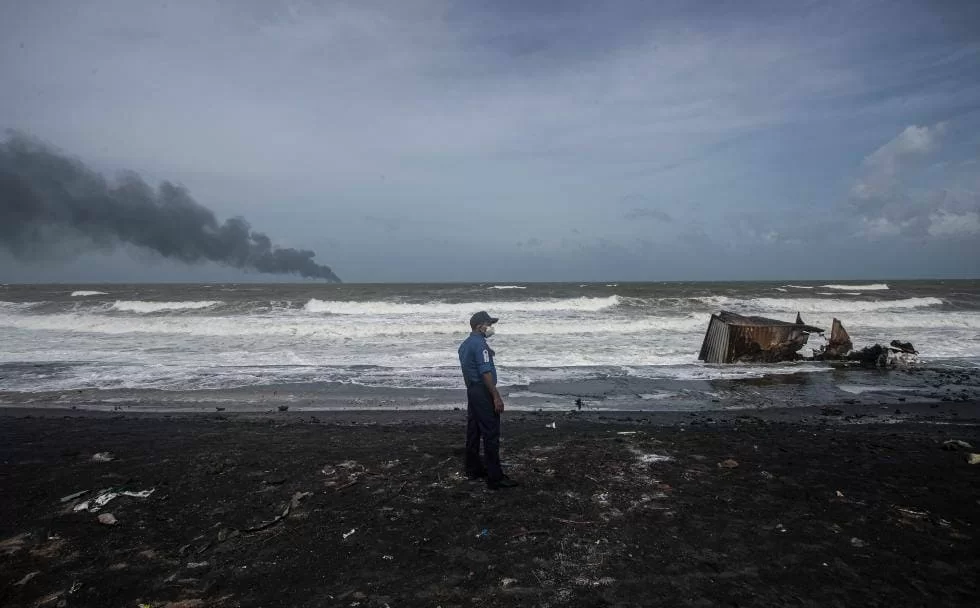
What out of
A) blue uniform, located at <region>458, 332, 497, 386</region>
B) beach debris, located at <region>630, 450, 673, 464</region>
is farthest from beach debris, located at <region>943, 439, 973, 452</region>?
blue uniform, located at <region>458, 332, 497, 386</region>

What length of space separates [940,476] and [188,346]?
20487 millimetres

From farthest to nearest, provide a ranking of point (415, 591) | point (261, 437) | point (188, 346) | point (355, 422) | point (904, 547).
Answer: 1. point (188, 346)
2. point (355, 422)
3. point (261, 437)
4. point (904, 547)
5. point (415, 591)

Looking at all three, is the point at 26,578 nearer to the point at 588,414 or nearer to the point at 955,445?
the point at 588,414

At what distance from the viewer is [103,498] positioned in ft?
17.5

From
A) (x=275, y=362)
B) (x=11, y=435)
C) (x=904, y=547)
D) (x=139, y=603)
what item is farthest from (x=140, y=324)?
(x=904, y=547)

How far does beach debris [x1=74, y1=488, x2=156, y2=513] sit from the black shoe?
3710 mm

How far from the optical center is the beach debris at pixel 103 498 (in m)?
5.14

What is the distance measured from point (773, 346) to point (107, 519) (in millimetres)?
15601

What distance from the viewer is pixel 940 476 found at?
5824 mm

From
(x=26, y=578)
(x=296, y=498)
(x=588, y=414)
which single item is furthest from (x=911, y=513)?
(x=26, y=578)

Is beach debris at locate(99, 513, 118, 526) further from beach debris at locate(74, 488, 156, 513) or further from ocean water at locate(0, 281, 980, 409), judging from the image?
ocean water at locate(0, 281, 980, 409)

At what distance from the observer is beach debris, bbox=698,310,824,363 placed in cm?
1444

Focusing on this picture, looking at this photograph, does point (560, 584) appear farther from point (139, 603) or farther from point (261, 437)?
point (261, 437)

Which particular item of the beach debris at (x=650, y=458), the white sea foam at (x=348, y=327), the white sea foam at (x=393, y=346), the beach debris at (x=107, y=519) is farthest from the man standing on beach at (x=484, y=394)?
the white sea foam at (x=348, y=327)
